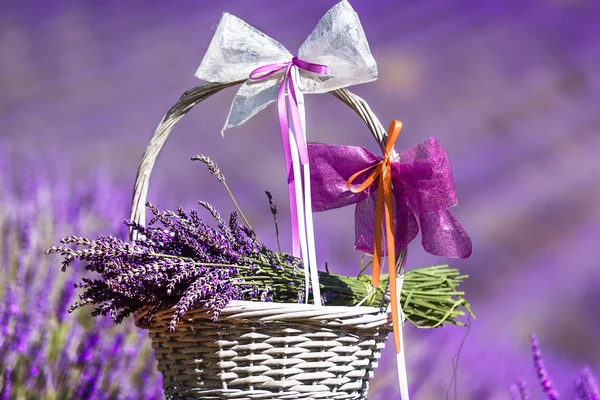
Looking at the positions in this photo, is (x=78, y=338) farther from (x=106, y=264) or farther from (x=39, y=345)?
(x=106, y=264)

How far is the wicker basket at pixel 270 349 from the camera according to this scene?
0.94 meters

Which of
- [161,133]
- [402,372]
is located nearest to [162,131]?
[161,133]

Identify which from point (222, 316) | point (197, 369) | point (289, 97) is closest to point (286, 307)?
point (222, 316)

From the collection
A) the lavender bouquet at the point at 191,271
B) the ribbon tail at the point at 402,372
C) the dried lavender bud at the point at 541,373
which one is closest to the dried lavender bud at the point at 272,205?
the lavender bouquet at the point at 191,271

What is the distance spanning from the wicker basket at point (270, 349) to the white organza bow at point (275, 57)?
34 centimetres

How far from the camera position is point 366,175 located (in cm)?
110

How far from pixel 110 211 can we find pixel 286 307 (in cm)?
135

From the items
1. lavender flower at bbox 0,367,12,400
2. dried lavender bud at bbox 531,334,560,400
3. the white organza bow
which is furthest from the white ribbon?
lavender flower at bbox 0,367,12,400

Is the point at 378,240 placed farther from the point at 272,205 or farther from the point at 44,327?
the point at 44,327

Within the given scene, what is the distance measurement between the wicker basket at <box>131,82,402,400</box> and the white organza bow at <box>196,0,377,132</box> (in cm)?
34

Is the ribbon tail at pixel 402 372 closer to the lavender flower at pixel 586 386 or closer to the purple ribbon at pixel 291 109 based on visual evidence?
the purple ribbon at pixel 291 109

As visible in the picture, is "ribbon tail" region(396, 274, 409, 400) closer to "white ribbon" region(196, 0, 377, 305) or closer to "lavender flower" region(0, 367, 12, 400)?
"white ribbon" region(196, 0, 377, 305)

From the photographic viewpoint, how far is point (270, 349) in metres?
0.96

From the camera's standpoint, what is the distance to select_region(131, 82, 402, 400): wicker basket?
94 centimetres
